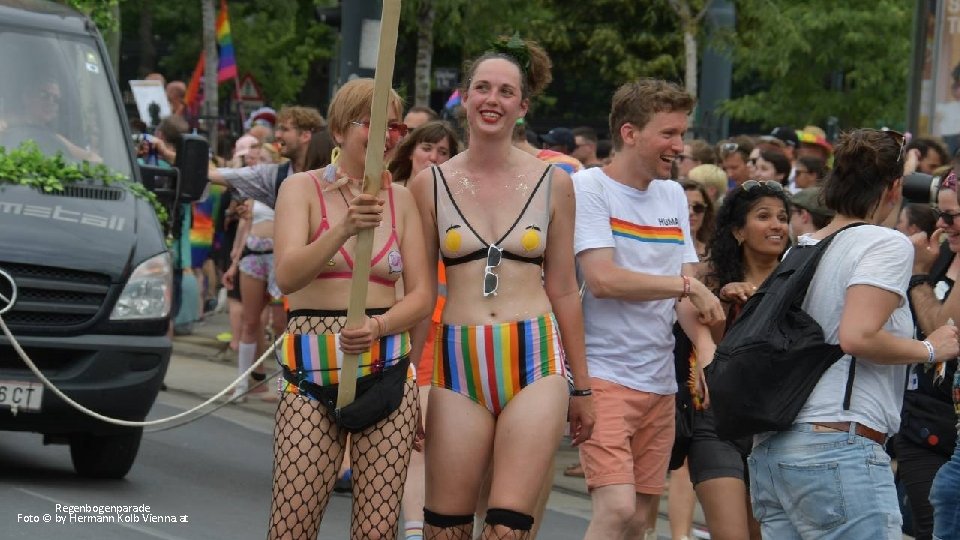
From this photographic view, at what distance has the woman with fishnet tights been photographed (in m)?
5.99

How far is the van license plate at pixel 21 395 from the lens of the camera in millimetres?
9008

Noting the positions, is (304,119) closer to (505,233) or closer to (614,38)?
(505,233)

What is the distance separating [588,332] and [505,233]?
3.64ft

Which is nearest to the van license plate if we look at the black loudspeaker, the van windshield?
the van windshield

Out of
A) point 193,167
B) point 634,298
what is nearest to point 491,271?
point 634,298

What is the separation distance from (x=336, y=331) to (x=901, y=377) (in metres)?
1.81

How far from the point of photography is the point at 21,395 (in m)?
9.03

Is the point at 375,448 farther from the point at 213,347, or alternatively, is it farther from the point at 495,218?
the point at 213,347

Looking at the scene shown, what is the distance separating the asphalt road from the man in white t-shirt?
226 centimetres

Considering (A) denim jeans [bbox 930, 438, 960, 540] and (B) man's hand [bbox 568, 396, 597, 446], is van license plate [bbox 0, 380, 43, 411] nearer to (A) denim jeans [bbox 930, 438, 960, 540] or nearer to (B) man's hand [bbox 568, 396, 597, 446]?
(B) man's hand [bbox 568, 396, 597, 446]

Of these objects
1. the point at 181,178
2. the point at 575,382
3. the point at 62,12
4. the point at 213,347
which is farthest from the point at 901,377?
the point at 213,347

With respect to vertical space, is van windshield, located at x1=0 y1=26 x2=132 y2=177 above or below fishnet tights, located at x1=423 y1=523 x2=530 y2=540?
above

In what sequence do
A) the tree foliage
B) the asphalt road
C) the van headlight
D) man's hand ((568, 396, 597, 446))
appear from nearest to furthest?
man's hand ((568, 396, 597, 446)) < the asphalt road < the van headlight < the tree foliage

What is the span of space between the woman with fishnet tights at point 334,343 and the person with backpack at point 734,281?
169 cm
